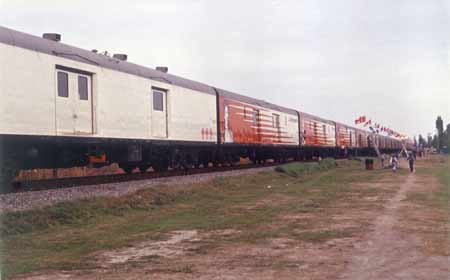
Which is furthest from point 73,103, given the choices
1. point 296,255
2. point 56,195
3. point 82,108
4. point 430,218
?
point 430,218

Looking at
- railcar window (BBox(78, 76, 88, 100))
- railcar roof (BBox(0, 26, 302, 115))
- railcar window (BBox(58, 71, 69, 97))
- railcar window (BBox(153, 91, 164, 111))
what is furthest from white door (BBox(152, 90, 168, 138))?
railcar window (BBox(58, 71, 69, 97))

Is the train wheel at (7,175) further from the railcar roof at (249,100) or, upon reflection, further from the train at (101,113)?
the railcar roof at (249,100)

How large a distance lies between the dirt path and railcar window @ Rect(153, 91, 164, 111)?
33.8 feet

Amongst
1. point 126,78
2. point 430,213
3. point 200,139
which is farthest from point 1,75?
point 200,139

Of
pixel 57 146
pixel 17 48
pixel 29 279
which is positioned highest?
pixel 17 48

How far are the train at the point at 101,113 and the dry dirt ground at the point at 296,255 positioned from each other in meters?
5.14

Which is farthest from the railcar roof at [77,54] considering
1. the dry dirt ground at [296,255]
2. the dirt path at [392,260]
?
the dirt path at [392,260]

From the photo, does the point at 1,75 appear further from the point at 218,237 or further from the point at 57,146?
the point at 218,237

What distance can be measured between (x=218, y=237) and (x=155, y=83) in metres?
10.1

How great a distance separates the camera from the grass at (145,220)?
7133mm

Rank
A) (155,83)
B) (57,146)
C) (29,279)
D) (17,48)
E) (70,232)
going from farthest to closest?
(155,83) → (57,146) → (17,48) → (70,232) → (29,279)

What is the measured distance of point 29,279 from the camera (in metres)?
5.62

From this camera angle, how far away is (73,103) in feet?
43.2

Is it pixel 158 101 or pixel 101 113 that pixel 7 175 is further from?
pixel 158 101
